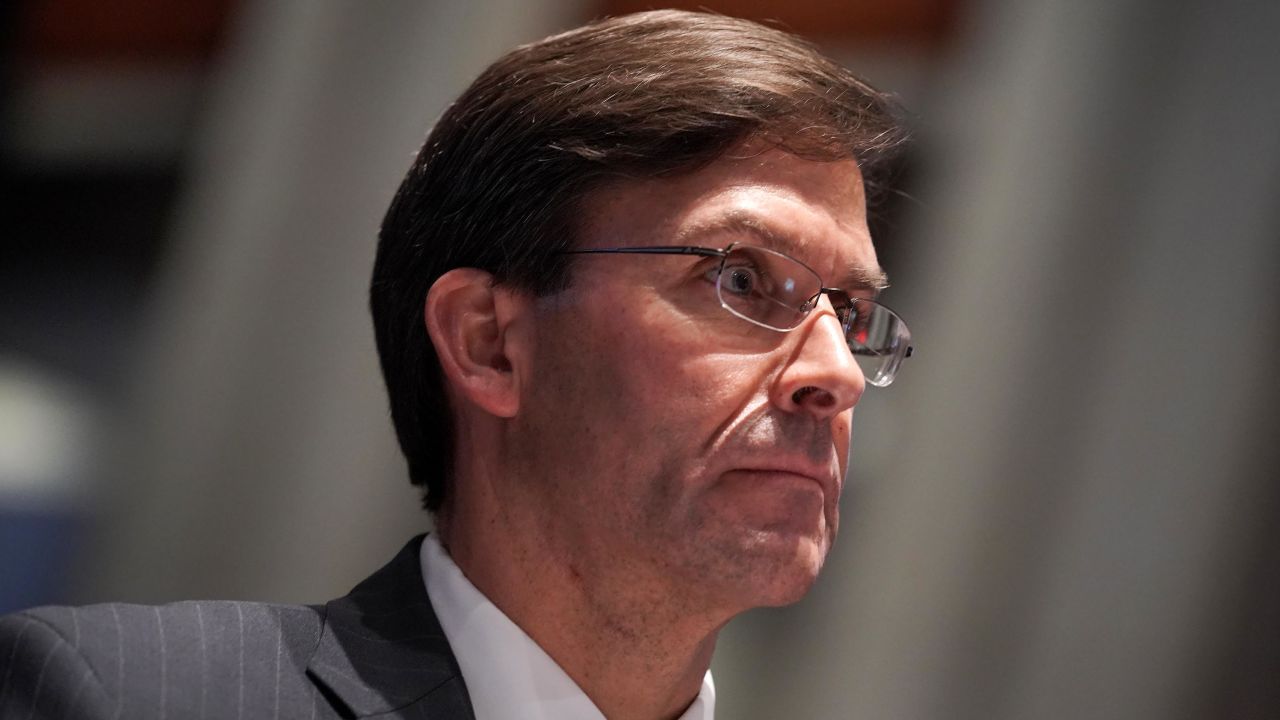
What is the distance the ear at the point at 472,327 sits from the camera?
1.72 metres

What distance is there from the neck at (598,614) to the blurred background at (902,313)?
912mm

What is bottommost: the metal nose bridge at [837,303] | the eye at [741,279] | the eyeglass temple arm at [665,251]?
the metal nose bridge at [837,303]

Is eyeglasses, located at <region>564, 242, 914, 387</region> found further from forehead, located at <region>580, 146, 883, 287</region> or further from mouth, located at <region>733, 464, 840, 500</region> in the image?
mouth, located at <region>733, 464, 840, 500</region>

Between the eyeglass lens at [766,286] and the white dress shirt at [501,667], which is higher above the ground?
the eyeglass lens at [766,286]

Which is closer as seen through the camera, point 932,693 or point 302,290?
point 932,693

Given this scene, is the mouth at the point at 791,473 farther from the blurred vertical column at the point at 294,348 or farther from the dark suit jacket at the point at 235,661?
the blurred vertical column at the point at 294,348

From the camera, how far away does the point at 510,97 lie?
70.1 inches

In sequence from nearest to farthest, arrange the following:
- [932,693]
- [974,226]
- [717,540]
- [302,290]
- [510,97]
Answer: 1. [717,540]
2. [510,97]
3. [932,693]
4. [974,226]
5. [302,290]

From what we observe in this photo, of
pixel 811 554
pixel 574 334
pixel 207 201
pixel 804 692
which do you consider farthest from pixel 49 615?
pixel 207 201

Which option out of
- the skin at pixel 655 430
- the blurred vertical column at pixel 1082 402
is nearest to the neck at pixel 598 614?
the skin at pixel 655 430

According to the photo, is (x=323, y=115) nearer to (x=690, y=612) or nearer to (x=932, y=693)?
(x=932, y=693)

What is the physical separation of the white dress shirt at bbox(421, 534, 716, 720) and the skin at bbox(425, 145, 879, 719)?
0.04m

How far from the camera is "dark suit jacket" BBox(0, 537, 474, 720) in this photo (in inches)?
52.3

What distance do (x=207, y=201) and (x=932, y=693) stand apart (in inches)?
107
